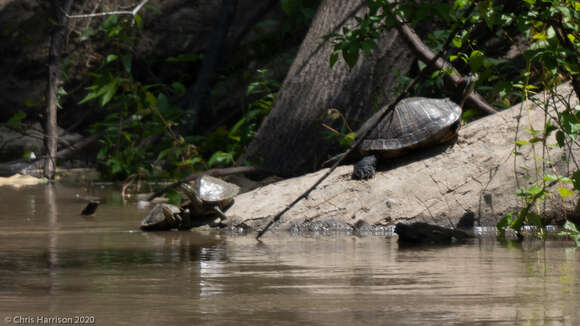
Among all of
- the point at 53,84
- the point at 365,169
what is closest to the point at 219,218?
the point at 365,169

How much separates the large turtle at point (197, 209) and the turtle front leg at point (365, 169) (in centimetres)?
98

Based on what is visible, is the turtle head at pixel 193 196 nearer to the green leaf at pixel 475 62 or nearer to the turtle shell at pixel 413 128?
the turtle shell at pixel 413 128

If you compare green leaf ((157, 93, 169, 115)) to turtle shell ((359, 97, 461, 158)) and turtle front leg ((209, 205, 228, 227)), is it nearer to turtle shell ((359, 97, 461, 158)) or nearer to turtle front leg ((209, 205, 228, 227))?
turtle front leg ((209, 205, 228, 227))

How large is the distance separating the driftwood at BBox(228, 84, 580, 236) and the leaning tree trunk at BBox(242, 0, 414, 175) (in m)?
0.91

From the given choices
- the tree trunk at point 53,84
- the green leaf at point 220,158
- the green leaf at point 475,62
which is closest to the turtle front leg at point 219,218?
the green leaf at point 220,158

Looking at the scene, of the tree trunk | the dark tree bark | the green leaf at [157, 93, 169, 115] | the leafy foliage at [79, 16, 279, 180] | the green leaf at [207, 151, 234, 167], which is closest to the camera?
the green leaf at [207, 151, 234, 167]

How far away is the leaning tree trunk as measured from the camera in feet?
25.4

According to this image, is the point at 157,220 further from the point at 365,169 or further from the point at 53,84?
the point at 53,84

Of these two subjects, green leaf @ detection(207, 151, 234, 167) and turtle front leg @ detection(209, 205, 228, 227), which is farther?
green leaf @ detection(207, 151, 234, 167)

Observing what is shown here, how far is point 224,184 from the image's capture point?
6730 mm

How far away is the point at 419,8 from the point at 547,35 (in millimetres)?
940

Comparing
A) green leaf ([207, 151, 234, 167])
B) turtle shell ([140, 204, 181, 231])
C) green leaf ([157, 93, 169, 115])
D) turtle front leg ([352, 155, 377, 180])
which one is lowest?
turtle shell ([140, 204, 181, 231])

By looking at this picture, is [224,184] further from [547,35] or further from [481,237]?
[547,35]

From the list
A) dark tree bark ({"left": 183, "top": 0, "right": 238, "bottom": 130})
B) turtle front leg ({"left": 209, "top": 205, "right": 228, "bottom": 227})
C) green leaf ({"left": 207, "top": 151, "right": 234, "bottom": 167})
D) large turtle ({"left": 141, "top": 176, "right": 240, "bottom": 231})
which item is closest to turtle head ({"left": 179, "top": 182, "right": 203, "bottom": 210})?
large turtle ({"left": 141, "top": 176, "right": 240, "bottom": 231})
